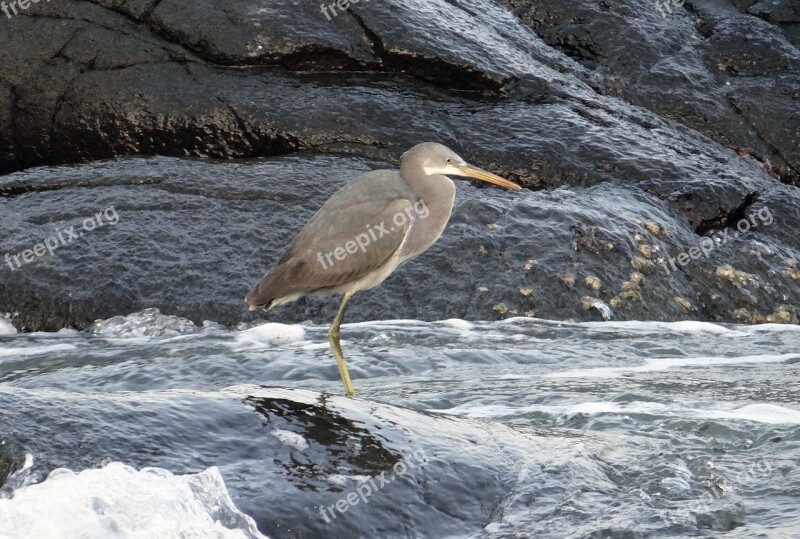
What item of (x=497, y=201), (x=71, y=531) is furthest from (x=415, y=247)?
(x=71, y=531)

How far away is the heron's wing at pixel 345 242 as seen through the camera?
19.9 ft

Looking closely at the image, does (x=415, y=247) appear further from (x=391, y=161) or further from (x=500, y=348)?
(x=391, y=161)

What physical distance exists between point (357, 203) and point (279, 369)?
41.3 inches

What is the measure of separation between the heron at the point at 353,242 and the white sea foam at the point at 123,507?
246 centimetres

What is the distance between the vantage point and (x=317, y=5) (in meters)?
9.31

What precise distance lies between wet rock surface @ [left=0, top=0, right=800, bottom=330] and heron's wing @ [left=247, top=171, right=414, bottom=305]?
154 cm

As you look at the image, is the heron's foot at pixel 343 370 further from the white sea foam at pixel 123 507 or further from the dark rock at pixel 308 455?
the white sea foam at pixel 123 507

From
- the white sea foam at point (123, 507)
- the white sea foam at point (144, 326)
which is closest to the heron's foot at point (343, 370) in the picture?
the white sea foam at point (144, 326)

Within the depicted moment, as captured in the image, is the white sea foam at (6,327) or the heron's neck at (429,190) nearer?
the heron's neck at (429,190)

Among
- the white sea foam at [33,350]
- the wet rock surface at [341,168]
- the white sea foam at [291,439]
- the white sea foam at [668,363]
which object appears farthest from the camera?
the wet rock surface at [341,168]

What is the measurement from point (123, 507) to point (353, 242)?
301 cm

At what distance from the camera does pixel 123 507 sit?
3221 mm

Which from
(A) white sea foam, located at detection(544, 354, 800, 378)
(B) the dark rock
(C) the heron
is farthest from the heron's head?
(B) the dark rock

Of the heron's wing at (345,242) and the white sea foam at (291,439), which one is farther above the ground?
the white sea foam at (291,439)
